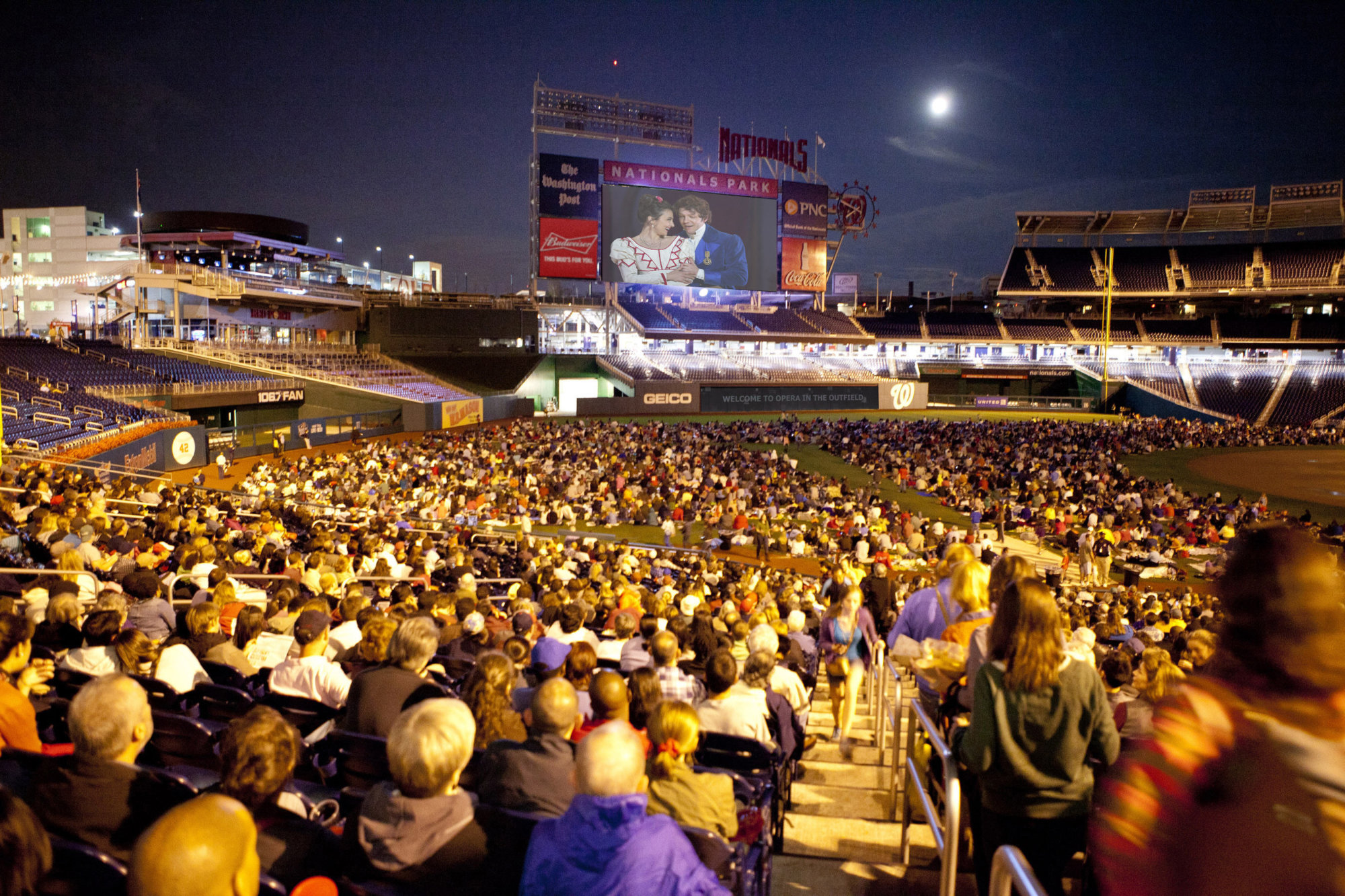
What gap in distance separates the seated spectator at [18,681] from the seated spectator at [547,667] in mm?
2232

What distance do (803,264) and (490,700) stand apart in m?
57.0

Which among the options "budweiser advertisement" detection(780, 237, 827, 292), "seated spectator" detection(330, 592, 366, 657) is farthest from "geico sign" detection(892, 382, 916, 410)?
"seated spectator" detection(330, 592, 366, 657)

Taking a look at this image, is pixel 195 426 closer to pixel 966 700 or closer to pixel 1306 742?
pixel 966 700

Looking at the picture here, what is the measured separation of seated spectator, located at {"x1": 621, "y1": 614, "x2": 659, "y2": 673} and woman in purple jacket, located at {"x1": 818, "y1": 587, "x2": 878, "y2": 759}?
1463mm

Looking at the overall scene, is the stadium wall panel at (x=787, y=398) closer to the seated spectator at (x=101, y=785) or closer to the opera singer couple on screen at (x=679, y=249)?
the opera singer couple on screen at (x=679, y=249)

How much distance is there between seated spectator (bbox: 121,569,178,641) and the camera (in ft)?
19.7

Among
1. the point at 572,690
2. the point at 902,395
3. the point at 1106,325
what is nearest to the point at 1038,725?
the point at 572,690

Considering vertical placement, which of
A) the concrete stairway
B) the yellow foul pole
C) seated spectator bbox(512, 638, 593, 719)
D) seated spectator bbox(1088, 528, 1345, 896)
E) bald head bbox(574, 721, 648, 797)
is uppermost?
the yellow foul pole

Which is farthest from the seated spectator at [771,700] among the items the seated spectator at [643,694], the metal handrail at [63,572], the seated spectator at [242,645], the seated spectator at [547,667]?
the metal handrail at [63,572]

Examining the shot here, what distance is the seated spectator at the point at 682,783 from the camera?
3188mm

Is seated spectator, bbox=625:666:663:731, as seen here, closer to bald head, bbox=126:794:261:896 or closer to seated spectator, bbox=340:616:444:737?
seated spectator, bbox=340:616:444:737

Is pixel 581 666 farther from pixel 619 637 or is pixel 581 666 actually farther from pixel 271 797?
pixel 271 797

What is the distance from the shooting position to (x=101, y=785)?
Result: 2723 millimetres

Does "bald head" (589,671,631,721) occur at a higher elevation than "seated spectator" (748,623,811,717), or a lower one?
higher
